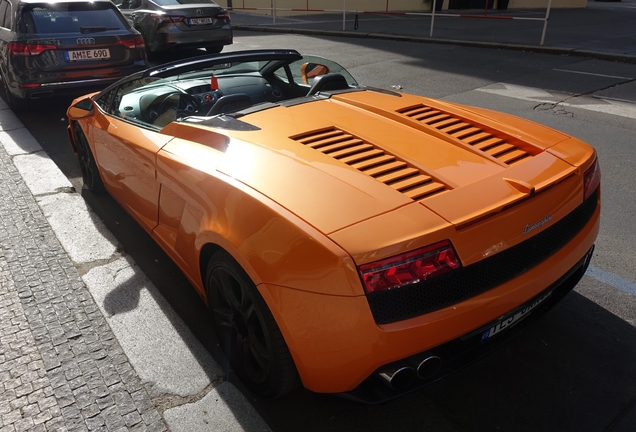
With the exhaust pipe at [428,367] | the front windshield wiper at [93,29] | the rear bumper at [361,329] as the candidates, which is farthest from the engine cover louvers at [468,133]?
the front windshield wiper at [93,29]

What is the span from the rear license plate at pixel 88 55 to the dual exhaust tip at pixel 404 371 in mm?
6495

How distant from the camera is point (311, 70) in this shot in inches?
162

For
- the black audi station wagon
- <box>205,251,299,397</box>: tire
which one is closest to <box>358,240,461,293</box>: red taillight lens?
<box>205,251,299,397</box>: tire

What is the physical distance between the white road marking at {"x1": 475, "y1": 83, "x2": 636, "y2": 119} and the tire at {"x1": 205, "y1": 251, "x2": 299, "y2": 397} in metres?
6.77

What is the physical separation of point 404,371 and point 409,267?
0.40 m

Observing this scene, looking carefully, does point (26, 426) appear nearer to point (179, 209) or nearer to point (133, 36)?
point (179, 209)

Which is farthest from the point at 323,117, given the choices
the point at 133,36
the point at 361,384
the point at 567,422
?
the point at 133,36

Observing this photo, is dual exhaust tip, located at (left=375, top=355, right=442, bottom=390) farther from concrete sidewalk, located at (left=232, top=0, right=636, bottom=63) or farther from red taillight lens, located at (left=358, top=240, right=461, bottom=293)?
concrete sidewalk, located at (left=232, top=0, right=636, bottom=63)

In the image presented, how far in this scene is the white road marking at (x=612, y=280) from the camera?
3340 mm

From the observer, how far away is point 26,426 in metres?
2.38

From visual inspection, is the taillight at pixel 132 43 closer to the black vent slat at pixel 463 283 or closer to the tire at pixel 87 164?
the tire at pixel 87 164

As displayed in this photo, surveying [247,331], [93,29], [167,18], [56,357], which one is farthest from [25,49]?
[247,331]

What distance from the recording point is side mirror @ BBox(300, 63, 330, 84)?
405 cm

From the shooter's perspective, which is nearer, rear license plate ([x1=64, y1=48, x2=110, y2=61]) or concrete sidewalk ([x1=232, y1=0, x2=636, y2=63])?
rear license plate ([x1=64, y1=48, x2=110, y2=61])
